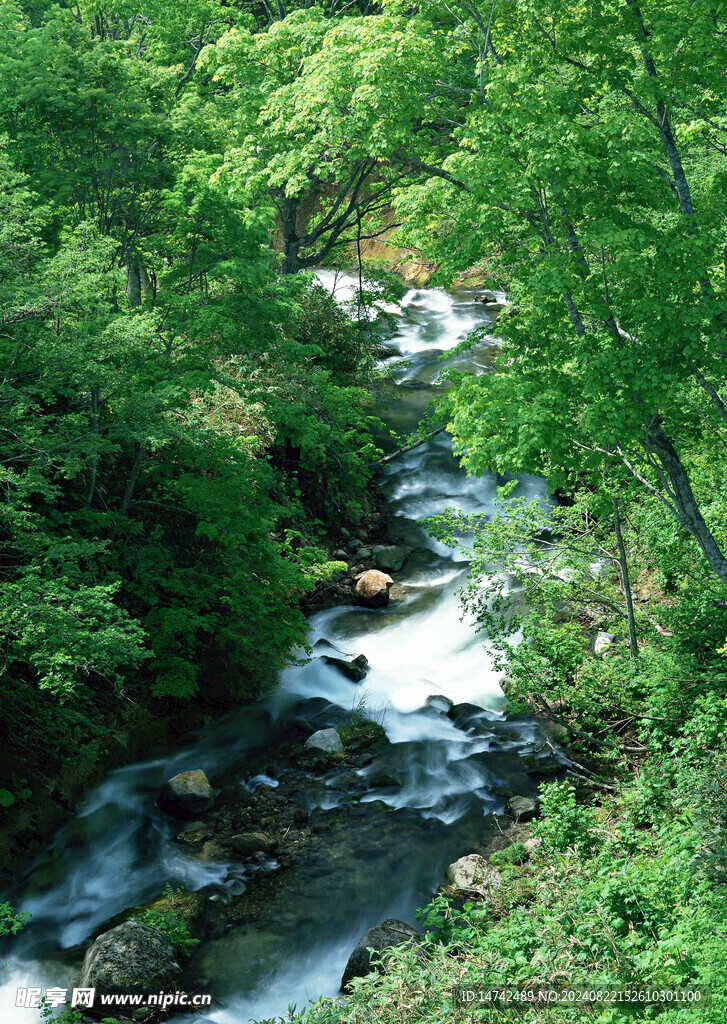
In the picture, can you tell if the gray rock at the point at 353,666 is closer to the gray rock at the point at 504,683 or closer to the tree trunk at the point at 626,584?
the gray rock at the point at 504,683

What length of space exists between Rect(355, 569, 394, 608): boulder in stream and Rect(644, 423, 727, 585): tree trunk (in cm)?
772

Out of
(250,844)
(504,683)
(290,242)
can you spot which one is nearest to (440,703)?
(504,683)

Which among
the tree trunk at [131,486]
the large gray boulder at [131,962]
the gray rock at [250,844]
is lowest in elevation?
the gray rock at [250,844]

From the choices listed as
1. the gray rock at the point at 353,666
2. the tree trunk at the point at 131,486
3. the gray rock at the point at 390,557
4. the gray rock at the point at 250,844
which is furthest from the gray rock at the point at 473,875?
the gray rock at the point at 390,557

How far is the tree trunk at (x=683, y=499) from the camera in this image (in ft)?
22.2

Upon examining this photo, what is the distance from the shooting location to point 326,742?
1064cm

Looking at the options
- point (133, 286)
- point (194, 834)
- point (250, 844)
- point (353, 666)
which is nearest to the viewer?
point (250, 844)

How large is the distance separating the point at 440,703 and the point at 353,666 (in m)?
1.56

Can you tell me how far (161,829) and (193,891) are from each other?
3.84 ft

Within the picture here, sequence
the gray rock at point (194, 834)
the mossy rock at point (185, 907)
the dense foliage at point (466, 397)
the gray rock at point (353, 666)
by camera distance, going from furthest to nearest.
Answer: the gray rock at point (353, 666)
the gray rock at point (194, 834)
the mossy rock at point (185, 907)
the dense foliage at point (466, 397)

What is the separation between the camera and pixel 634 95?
681cm

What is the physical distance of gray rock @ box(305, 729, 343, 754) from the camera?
10594 millimetres

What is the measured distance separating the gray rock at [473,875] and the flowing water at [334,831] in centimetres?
25

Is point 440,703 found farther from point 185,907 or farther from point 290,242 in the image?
point 290,242
